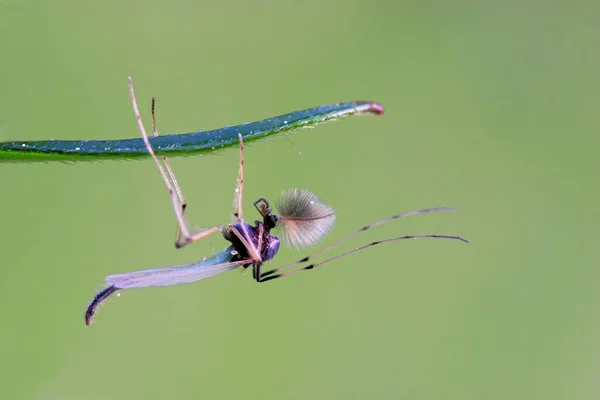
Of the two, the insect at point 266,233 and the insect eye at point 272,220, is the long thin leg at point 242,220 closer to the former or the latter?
the insect at point 266,233

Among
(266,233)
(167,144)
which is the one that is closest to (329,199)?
(266,233)

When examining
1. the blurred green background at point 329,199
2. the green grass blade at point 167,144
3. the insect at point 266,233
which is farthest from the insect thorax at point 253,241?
the blurred green background at point 329,199

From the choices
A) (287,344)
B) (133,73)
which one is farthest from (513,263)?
(133,73)

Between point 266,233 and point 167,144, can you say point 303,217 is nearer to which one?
point 266,233

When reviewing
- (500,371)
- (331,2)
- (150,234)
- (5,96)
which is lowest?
(500,371)

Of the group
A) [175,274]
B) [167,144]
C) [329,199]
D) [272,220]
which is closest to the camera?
[167,144]

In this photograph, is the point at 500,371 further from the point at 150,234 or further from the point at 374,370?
the point at 150,234
